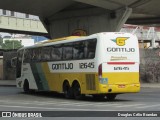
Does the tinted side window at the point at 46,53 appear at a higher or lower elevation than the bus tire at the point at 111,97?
higher

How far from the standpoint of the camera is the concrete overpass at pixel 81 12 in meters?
35.5

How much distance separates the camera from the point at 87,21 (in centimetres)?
3831

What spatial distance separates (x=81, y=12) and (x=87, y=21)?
905 millimetres

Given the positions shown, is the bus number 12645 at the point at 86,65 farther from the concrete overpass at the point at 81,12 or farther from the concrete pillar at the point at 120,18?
the concrete pillar at the point at 120,18

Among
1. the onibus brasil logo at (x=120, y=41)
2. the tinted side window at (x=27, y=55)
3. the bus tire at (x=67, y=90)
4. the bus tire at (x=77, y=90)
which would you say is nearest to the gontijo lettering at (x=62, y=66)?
the bus tire at (x=67, y=90)

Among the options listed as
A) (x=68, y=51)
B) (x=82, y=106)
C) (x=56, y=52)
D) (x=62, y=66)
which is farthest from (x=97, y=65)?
(x=56, y=52)

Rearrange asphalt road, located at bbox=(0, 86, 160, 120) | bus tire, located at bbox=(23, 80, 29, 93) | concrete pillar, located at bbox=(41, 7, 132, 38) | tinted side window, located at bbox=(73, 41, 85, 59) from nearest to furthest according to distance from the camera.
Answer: asphalt road, located at bbox=(0, 86, 160, 120) → tinted side window, located at bbox=(73, 41, 85, 59) → bus tire, located at bbox=(23, 80, 29, 93) → concrete pillar, located at bbox=(41, 7, 132, 38)

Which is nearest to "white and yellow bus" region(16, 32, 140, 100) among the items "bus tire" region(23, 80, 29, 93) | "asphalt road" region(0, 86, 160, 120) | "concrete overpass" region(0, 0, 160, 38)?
"asphalt road" region(0, 86, 160, 120)

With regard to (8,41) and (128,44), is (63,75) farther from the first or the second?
(8,41)

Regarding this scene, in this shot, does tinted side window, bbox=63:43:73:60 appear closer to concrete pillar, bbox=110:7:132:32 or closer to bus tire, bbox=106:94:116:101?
bus tire, bbox=106:94:116:101

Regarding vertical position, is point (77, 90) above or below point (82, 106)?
above

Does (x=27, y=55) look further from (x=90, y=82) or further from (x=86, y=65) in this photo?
(x=90, y=82)

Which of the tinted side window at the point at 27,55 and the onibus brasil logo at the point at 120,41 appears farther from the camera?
the tinted side window at the point at 27,55

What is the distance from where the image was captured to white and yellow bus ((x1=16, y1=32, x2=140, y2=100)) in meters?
21.6
